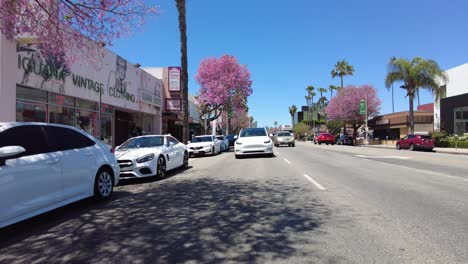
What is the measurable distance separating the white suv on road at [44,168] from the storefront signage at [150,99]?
20.5m

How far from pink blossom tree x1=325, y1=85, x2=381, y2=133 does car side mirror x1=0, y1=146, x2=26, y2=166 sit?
56155 mm

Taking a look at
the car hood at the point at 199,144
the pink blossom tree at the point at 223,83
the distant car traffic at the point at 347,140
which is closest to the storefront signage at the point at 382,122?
the distant car traffic at the point at 347,140

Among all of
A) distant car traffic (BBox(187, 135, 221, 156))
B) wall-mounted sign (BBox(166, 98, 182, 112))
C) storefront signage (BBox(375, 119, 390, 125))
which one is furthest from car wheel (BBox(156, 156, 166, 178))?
storefront signage (BBox(375, 119, 390, 125))

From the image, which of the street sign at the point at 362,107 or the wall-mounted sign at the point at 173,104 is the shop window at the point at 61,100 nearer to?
the wall-mounted sign at the point at 173,104

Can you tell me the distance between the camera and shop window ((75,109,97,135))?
19897mm

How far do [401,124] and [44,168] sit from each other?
55825 millimetres

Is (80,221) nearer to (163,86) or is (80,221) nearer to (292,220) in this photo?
(292,220)

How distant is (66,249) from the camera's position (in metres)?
5.27

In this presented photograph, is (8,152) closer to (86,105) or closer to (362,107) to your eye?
(86,105)

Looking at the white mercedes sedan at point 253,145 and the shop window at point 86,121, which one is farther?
the white mercedes sedan at point 253,145

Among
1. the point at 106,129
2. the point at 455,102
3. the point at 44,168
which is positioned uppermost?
the point at 455,102

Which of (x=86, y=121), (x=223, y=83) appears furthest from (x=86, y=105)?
(x=223, y=83)

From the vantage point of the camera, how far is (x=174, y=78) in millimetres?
32281

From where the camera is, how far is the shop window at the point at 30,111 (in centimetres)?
1491
